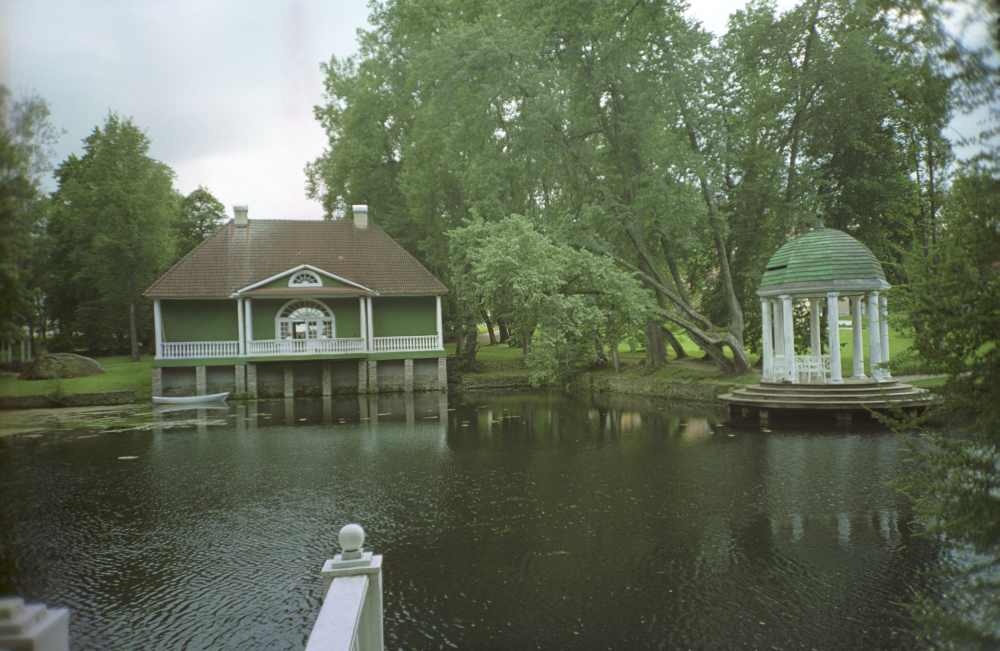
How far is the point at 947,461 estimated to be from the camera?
2.90 meters

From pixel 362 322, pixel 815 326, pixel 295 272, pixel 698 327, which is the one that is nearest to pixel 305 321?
pixel 295 272

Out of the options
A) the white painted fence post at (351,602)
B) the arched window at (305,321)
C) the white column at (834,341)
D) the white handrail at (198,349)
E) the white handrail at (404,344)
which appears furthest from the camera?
Result: the arched window at (305,321)

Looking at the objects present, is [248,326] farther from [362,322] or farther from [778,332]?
[778,332]

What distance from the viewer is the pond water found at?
6.33 meters

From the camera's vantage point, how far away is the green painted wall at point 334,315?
32.2 metres

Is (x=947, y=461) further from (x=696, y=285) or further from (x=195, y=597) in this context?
(x=696, y=285)

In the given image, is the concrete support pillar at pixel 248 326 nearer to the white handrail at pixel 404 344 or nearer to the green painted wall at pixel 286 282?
the green painted wall at pixel 286 282

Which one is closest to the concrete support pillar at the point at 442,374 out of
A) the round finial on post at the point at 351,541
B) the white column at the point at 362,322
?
the white column at the point at 362,322

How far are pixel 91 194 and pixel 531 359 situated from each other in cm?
1982

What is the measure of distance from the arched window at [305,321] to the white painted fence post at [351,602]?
1124 inches

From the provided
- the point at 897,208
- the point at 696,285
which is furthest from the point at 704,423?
the point at 696,285

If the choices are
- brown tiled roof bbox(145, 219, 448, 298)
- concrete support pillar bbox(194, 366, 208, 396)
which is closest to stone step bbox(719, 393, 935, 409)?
brown tiled roof bbox(145, 219, 448, 298)

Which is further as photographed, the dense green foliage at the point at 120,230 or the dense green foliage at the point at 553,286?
the dense green foliage at the point at 120,230

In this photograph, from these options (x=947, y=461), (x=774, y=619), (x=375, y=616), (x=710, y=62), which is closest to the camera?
(x=947, y=461)
